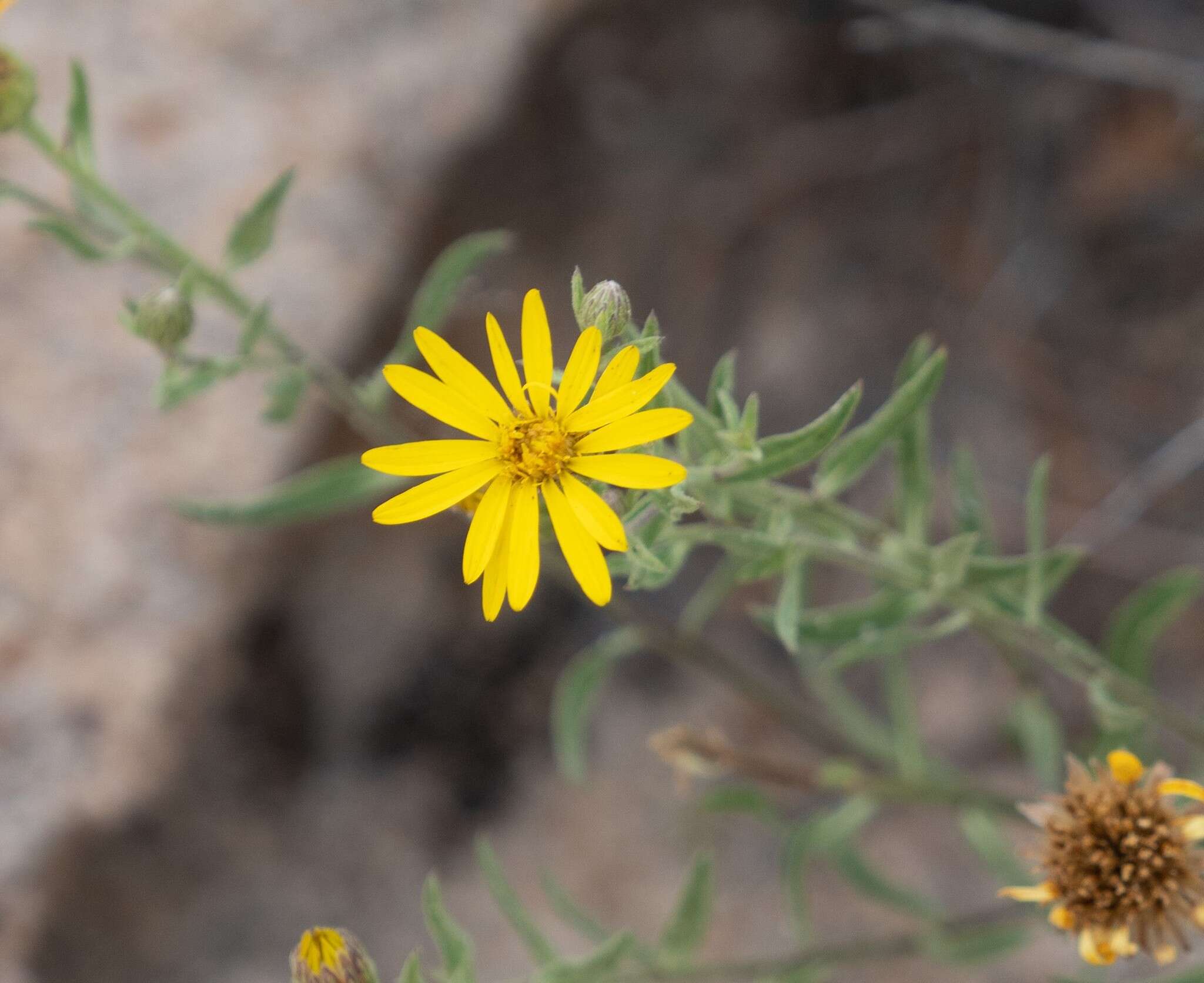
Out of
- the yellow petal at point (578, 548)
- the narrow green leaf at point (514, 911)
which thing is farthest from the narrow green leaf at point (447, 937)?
the yellow petal at point (578, 548)

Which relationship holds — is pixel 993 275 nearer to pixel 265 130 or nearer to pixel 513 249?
pixel 513 249

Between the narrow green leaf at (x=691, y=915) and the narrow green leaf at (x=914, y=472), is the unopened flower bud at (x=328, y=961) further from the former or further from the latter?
the narrow green leaf at (x=914, y=472)

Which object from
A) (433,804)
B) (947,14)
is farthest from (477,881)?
(947,14)

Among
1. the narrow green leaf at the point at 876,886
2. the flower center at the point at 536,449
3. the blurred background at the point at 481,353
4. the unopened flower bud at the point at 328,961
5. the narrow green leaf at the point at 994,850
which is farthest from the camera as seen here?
the blurred background at the point at 481,353

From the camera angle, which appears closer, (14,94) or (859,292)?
(14,94)

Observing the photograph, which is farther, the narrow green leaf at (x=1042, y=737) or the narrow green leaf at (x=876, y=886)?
the narrow green leaf at (x=876, y=886)
